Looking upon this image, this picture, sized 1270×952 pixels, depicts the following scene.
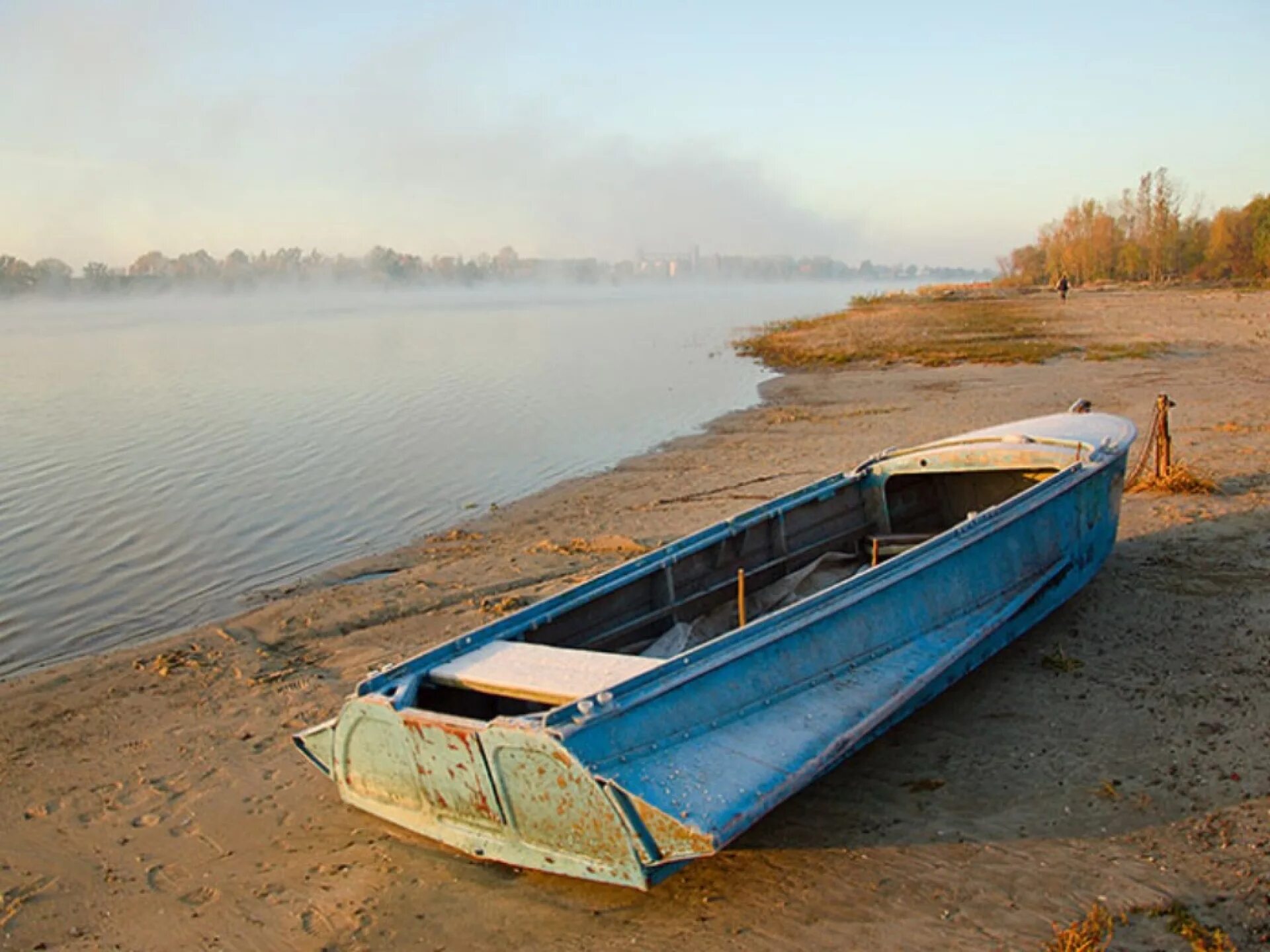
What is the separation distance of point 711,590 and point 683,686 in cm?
265

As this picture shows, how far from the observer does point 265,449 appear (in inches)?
759

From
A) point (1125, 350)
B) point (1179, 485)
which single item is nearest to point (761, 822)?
point (1179, 485)

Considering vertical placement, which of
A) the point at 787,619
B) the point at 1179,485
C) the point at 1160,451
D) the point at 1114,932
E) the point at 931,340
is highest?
the point at 931,340

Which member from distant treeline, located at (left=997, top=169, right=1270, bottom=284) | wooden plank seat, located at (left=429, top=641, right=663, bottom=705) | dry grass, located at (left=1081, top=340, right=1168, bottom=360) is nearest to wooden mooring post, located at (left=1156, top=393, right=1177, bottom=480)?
Result: wooden plank seat, located at (left=429, top=641, right=663, bottom=705)

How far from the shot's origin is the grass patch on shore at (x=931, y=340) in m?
27.0

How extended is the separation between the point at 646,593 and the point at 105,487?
1238cm

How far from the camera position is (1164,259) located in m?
71.0

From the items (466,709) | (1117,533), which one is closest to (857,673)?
(466,709)

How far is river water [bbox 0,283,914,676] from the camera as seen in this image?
11484mm

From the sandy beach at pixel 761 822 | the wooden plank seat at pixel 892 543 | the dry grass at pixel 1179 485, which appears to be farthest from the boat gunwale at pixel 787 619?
the dry grass at pixel 1179 485

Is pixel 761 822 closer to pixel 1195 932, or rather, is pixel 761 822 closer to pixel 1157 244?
pixel 1195 932

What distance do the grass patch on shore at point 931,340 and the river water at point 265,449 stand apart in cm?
235

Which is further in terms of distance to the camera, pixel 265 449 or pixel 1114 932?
pixel 265 449

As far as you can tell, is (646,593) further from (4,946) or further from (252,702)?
(4,946)
